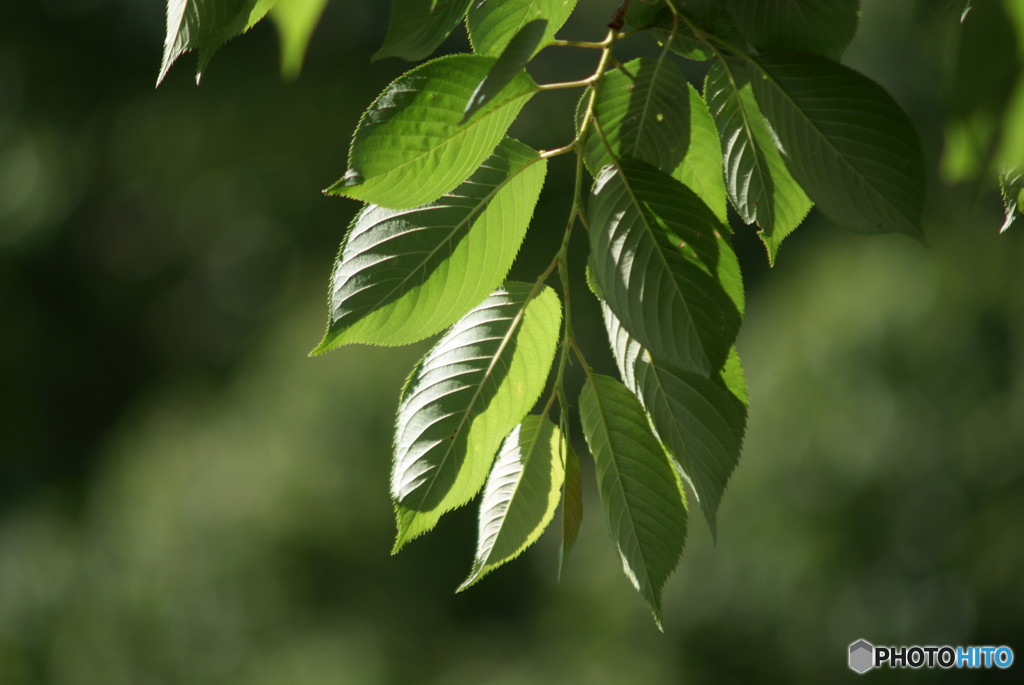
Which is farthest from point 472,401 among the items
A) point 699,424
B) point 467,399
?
point 699,424

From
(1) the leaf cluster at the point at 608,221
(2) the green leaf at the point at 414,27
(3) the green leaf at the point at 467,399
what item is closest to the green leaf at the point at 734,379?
(1) the leaf cluster at the point at 608,221

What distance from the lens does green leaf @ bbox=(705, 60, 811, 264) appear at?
0.50 m

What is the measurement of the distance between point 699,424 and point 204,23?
0.91ft

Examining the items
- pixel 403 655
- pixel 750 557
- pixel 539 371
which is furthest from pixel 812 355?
pixel 539 371

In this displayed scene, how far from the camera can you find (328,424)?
4000 millimetres

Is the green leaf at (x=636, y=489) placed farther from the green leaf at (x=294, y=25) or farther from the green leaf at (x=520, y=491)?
the green leaf at (x=294, y=25)

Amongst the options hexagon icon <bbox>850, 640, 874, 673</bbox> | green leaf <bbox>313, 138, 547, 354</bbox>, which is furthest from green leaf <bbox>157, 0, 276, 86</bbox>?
hexagon icon <bbox>850, 640, 874, 673</bbox>

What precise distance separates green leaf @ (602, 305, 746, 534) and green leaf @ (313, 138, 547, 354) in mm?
101

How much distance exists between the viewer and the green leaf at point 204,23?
1.21ft

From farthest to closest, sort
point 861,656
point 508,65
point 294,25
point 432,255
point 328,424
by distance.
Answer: point 328,424, point 861,656, point 432,255, point 508,65, point 294,25

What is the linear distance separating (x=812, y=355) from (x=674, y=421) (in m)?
2.69

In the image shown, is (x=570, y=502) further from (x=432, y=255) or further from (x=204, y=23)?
(x=204, y=23)

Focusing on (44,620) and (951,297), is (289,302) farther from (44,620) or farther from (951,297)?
(951,297)

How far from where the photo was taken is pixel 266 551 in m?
3.79
